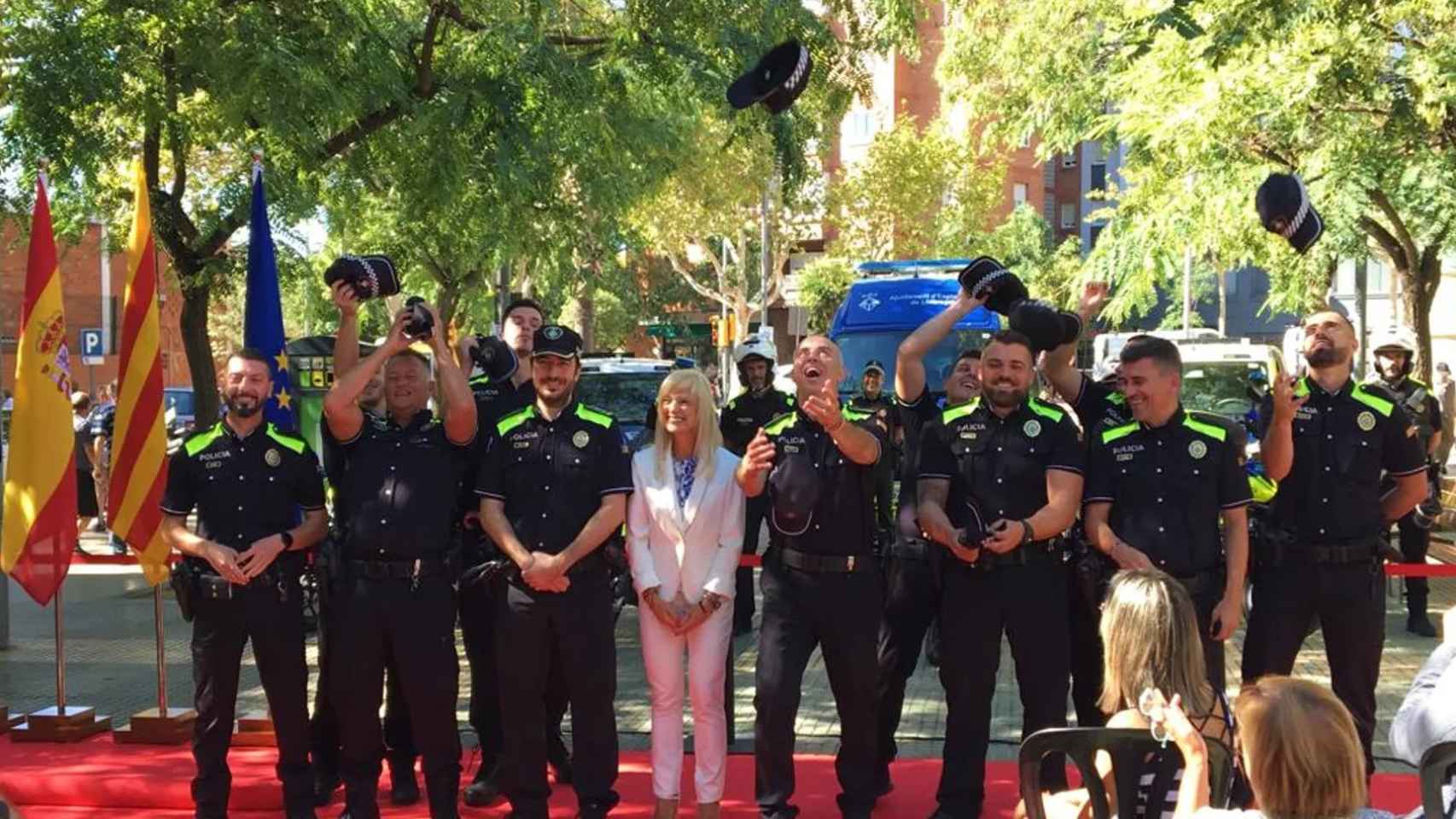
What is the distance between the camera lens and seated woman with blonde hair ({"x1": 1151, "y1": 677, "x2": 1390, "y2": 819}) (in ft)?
9.86

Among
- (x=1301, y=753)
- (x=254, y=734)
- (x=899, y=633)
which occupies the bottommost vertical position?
(x=254, y=734)

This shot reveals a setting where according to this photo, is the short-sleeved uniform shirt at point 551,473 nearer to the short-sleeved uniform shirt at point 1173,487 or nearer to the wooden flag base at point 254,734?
the short-sleeved uniform shirt at point 1173,487

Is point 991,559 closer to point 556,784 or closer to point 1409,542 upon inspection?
point 556,784

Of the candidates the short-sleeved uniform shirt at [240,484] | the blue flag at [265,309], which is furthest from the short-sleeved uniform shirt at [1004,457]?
the blue flag at [265,309]

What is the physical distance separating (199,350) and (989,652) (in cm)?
838

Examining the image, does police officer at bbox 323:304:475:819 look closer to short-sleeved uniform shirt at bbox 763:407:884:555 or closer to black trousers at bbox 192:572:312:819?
black trousers at bbox 192:572:312:819

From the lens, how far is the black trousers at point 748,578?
8.68 m

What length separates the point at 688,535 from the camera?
574cm

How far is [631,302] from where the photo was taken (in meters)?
54.2

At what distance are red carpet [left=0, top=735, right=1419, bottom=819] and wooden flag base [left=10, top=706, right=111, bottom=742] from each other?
329 mm

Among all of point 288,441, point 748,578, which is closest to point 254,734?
point 288,441

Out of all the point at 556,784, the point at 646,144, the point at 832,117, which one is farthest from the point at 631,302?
the point at 556,784

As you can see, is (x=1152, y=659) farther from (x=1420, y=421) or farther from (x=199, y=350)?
(x=199, y=350)

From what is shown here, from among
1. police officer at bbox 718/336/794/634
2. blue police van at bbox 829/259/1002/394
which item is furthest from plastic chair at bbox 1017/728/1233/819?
blue police van at bbox 829/259/1002/394
